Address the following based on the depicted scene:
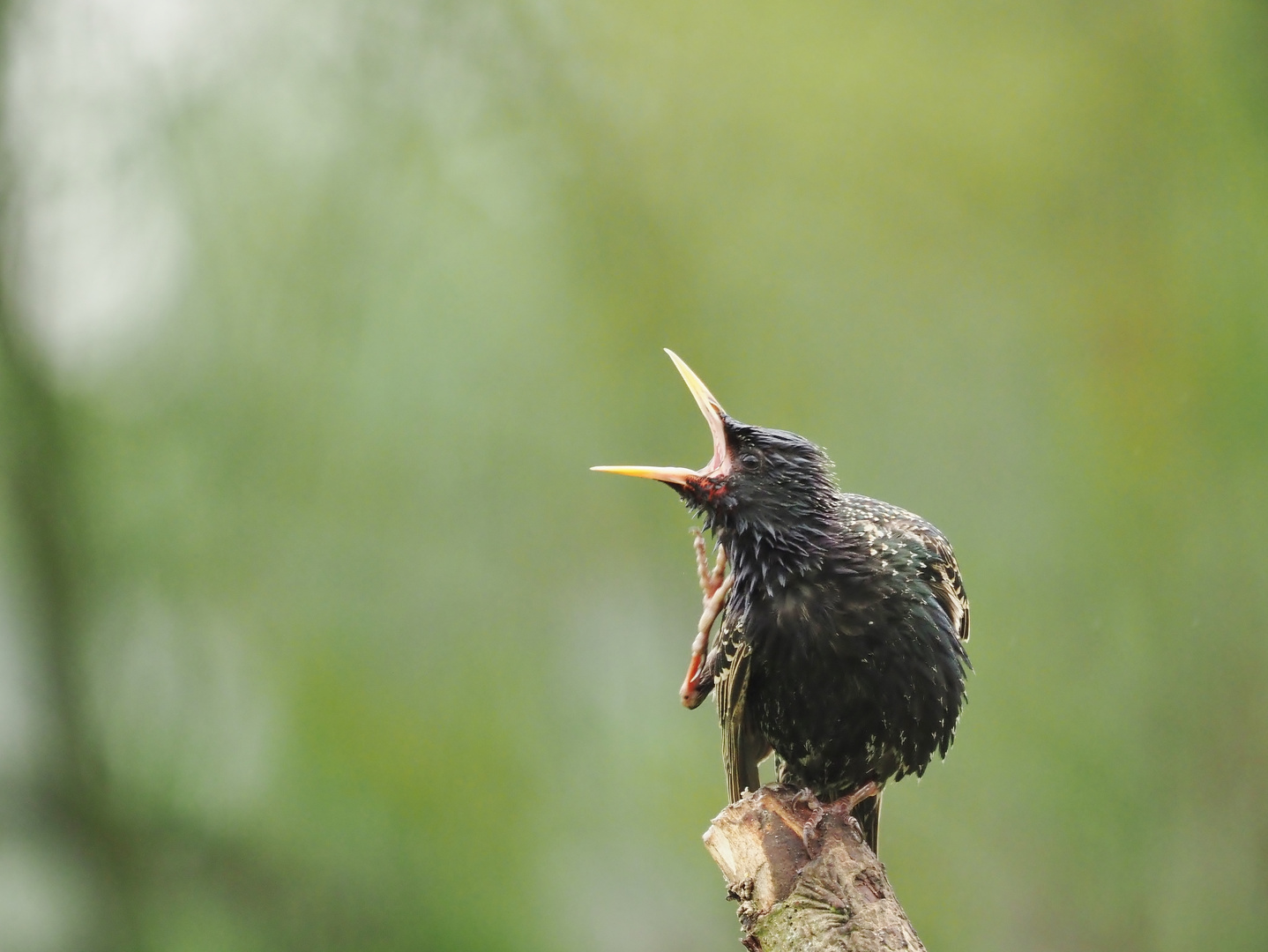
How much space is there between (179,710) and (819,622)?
2.81 m

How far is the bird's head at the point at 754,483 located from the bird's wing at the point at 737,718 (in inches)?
10.0

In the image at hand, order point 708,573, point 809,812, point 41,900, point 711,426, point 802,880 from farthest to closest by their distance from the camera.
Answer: point 41,900, point 708,573, point 711,426, point 809,812, point 802,880

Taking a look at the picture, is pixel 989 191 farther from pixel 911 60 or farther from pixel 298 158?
pixel 298 158

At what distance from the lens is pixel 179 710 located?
3.98 m

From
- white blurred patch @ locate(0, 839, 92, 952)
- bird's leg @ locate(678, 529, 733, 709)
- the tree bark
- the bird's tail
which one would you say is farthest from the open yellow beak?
white blurred patch @ locate(0, 839, 92, 952)

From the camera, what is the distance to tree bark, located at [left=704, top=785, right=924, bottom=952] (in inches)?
71.6

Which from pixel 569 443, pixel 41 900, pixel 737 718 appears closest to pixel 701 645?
pixel 737 718

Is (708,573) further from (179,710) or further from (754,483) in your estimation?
(179,710)

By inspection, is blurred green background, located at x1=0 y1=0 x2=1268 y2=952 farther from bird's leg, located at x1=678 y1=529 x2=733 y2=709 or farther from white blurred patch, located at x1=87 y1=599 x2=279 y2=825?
bird's leg, located at x1=678 y1=529 x2=733 y2=709

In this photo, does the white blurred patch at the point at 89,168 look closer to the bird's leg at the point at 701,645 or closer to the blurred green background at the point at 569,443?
the blurred green background at the point at 569,443

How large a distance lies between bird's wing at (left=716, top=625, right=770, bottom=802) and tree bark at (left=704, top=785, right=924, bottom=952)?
28 cm

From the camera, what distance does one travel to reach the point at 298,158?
163 inches

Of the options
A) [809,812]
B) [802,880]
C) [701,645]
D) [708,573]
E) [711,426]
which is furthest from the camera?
[708,573]

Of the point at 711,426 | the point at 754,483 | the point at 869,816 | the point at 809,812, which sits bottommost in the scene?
the point at 809,812
